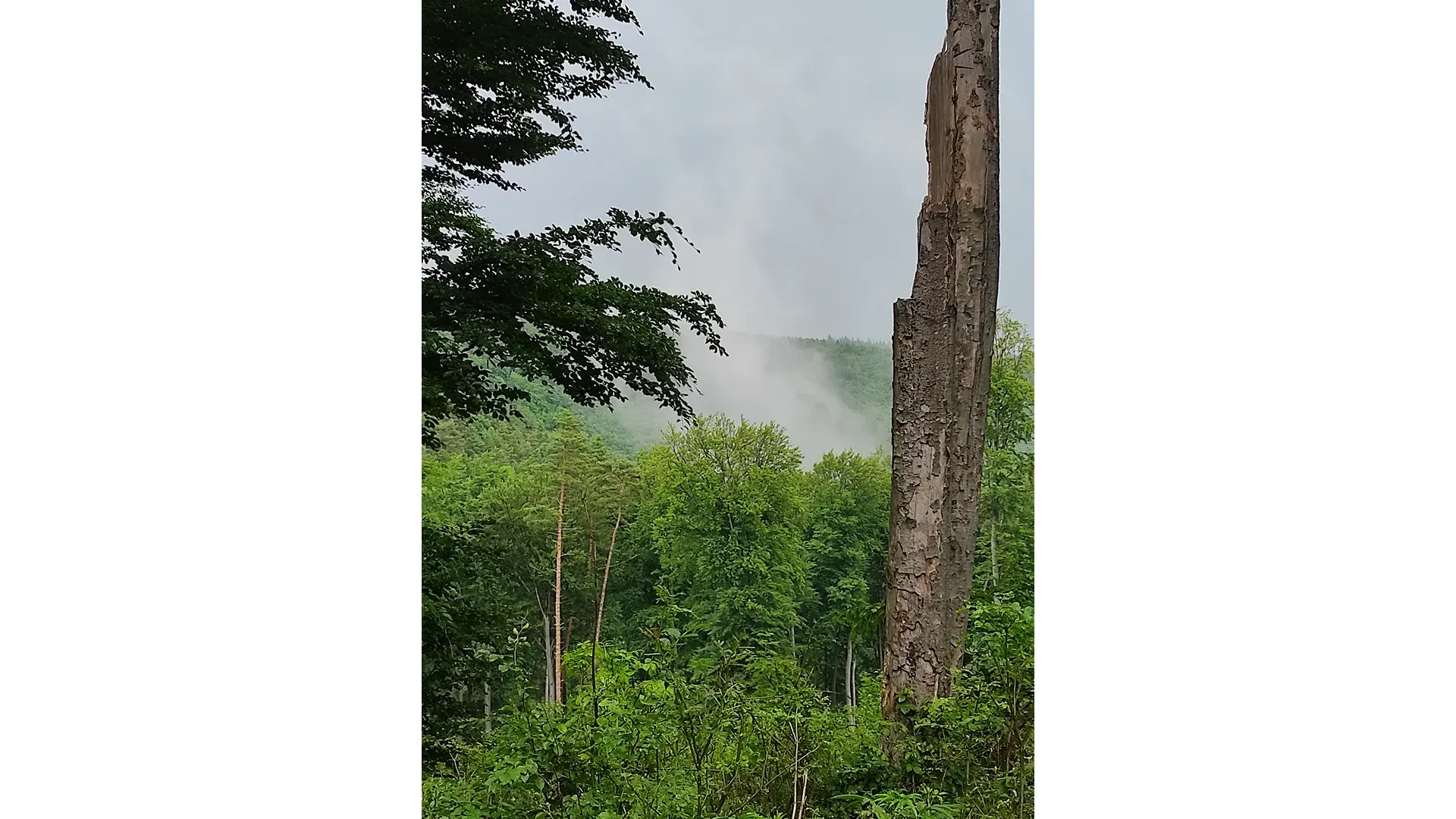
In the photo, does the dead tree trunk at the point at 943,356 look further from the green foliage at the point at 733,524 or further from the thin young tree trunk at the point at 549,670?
the thin young tree trunk at the point at 549,670

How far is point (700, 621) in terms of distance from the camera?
2607mm

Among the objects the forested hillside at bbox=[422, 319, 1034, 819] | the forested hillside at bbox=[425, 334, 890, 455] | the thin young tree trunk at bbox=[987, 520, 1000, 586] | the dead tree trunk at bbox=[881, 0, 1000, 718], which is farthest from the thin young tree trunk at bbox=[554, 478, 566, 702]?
the thin young tree trunk at bbox=[987, 520, 1000, 586]

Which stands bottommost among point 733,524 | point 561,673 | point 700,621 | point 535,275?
point 561,673

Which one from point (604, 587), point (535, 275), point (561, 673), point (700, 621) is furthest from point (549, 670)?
point (535, 275)

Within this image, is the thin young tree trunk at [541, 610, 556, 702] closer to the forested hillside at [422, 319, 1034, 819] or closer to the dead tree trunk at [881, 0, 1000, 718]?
the forested hillside at [422, 319, 1034, 819]

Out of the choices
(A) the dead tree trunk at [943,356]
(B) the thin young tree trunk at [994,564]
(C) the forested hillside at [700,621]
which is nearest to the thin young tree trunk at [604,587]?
(C) the forested hillside at [700,621]

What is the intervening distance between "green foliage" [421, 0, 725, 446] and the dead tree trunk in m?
0.54

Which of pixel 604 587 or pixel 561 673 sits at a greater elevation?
pixel 604 587

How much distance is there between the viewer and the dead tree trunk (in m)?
2.62

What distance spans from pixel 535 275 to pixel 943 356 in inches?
41.6

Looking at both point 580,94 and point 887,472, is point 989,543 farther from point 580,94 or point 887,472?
point 580,94

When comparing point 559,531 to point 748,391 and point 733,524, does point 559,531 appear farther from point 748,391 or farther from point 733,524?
point 748,391

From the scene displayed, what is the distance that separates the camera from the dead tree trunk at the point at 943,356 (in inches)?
103
